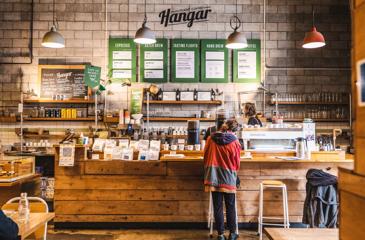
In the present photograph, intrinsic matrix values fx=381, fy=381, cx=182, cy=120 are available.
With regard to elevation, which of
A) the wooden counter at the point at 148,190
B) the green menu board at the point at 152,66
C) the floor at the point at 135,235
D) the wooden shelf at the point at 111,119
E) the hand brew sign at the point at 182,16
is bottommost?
the floor at the point at 135,235

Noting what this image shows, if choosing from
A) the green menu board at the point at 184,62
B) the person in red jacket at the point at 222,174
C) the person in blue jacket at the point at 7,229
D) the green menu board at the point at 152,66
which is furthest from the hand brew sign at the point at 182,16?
the person in blue jacket at the point at 7,229

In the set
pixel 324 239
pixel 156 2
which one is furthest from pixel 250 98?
pixel 324 239

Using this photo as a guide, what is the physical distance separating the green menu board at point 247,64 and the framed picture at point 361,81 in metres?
7.12

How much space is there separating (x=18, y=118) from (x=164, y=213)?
4451 mm

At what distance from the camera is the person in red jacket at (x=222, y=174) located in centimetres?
509

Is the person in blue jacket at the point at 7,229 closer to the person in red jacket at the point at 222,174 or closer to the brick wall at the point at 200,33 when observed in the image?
the person in red jacket at the point at 222,174

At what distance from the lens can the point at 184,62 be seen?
28.5 ft

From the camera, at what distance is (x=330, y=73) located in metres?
8.84

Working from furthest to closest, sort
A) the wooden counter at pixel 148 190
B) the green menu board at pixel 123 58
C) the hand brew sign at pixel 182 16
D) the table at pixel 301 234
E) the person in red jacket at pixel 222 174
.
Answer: the hand brew sign at pixel 182 16
the green menu board at pixel 123 58
the wooden counter at pixel 148 190
the person in red jacket at pixel 222 174
the table at pixel 301 234

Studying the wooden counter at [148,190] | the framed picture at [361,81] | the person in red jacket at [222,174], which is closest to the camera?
the framed picture at [361,81]

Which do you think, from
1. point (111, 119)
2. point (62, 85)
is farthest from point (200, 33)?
point (62, 85)

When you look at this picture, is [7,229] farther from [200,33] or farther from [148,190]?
[200,33]

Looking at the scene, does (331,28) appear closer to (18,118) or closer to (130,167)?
(130,167)

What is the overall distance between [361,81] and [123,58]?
294 inches
